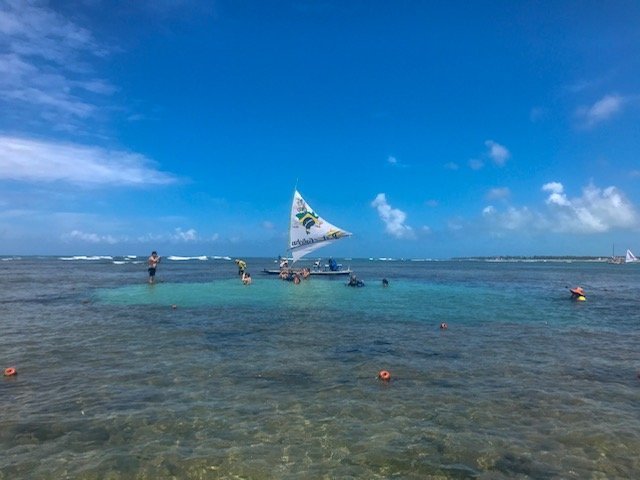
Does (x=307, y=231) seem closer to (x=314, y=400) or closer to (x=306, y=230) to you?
(x=306, y=230)

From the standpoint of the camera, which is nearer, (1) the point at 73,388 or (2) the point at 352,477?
(2) the point at 352,477

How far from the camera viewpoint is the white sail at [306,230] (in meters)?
64.7

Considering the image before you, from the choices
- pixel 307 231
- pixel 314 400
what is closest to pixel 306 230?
pixel 307 231

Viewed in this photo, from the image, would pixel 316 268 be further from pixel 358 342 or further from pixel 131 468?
pixel 131 468

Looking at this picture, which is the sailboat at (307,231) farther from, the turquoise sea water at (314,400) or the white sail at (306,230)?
the turquoise sea water at (314,400)

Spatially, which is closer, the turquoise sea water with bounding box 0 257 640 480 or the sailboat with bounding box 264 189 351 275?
the turquoise sea water with bounding box 0 257 640 480

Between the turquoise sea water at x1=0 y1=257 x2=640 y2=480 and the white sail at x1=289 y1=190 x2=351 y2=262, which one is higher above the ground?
the white sail at x1=289 y1=190 x2=351 y2=262

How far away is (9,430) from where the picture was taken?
10000 millimetres

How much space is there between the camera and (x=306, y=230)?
65.0 meters

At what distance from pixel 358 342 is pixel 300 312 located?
10.1 meters

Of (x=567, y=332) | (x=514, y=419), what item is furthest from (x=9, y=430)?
(x=567, y=332)

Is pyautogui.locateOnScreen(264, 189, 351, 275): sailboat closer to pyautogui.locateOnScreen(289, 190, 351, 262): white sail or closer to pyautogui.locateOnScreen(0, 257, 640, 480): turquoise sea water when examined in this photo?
pyautogui.locateOnScreen(289, 190, 351, 262): white sail

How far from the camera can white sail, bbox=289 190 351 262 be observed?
64.7 metres

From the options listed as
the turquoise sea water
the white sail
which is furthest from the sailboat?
the turquoise sea water
